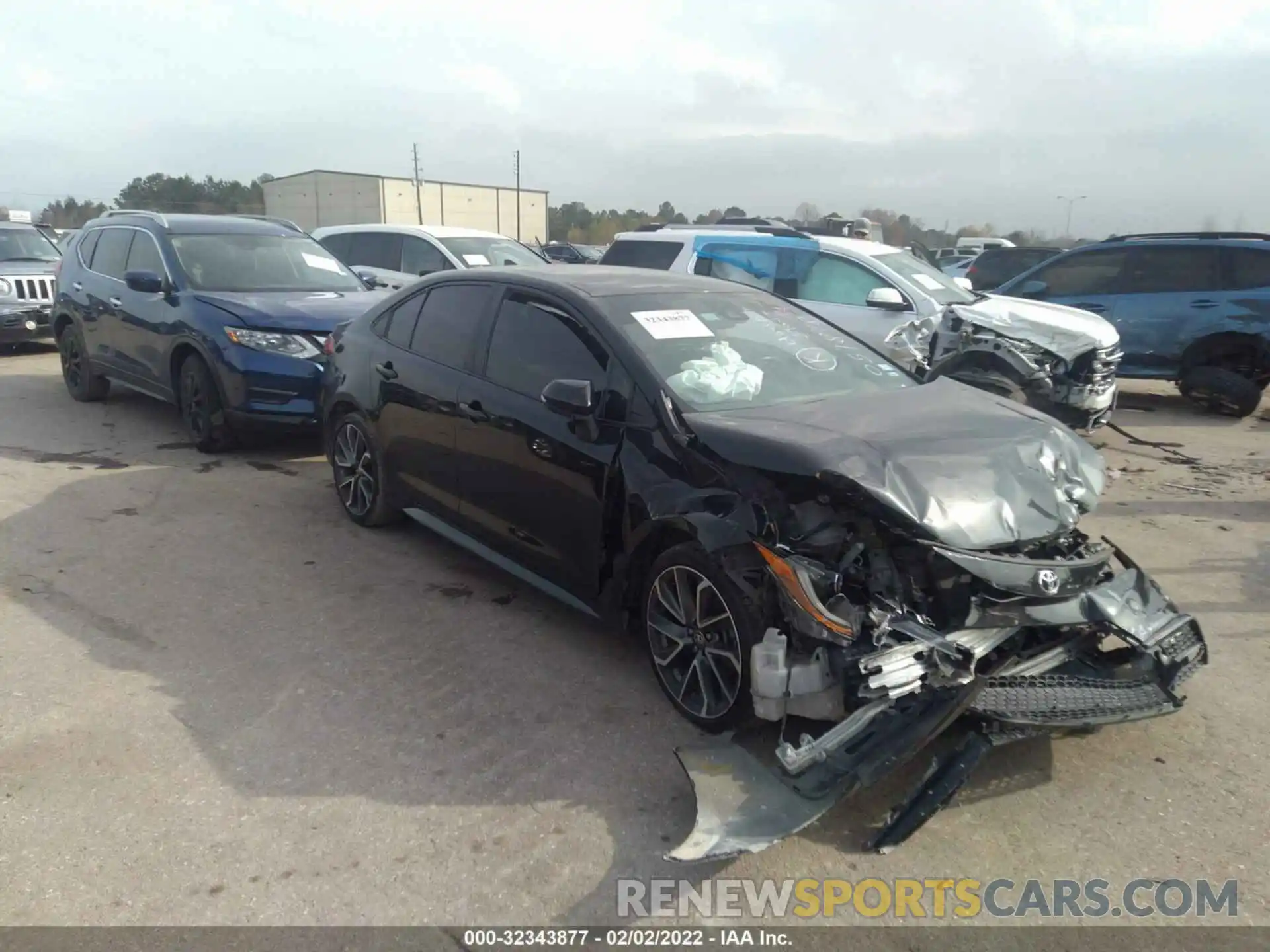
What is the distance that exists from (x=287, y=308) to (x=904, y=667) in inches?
246

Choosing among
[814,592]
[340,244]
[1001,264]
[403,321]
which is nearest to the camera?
[814,592]

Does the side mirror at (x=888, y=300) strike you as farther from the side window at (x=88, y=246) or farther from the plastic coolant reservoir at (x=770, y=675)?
the side window at (x=88, y=246)

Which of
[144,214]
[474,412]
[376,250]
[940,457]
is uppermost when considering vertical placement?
[144,214]

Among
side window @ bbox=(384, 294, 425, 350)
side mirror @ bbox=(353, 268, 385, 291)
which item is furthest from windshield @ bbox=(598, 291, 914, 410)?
side mirror @ bbox=(353, 268, 385, 291)

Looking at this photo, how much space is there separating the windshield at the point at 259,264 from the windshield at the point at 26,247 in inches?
273

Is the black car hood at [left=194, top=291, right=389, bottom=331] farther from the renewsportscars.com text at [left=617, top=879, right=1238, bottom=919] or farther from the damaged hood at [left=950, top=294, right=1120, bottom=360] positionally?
the renewsportscars.com text at [left=617, top=879, right=1238, bottom=919]

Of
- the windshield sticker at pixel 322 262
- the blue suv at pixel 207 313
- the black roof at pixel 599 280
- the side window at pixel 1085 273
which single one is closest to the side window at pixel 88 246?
the blue suv at pixel 207 313

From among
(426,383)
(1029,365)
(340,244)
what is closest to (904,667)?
(426,383)

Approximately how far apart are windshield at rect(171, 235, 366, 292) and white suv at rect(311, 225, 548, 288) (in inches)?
111

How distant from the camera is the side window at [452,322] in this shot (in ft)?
16.7

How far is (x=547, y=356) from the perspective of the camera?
181 inches

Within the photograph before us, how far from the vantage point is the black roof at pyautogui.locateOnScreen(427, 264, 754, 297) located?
15.5 ft

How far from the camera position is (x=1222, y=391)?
10516mm

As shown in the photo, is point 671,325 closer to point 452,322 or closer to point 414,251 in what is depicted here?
point 452,322
